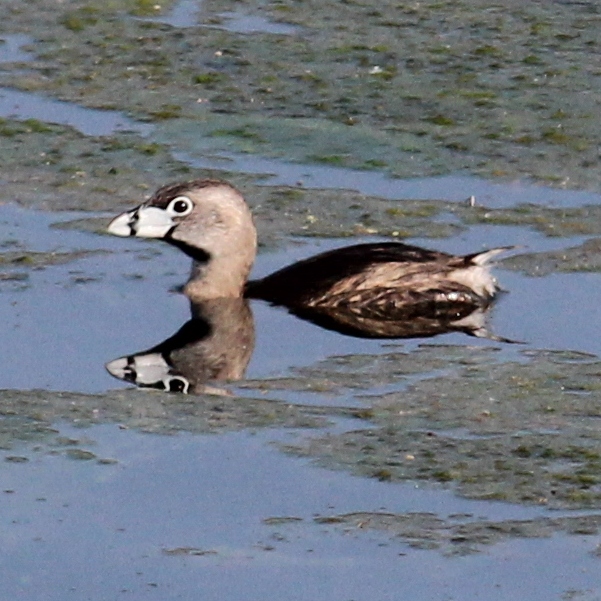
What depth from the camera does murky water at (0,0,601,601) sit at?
7.11 m

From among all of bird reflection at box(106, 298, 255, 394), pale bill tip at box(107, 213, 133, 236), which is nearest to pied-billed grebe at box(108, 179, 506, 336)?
pale bill tip at box(107, 213, 133, 236)

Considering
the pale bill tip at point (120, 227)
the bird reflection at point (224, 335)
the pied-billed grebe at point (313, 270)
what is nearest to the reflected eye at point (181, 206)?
the pied-billed grebe at point (313, 270)

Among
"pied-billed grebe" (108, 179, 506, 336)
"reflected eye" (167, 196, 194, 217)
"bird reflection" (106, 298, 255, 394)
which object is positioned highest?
"reflected eye" (167, 196, 194, 217)

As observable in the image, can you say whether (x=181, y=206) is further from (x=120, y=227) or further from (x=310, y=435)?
(x=310, y=435)

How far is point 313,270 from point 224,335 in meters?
0.53

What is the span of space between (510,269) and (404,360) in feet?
4.74

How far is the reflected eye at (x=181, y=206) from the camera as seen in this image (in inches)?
419

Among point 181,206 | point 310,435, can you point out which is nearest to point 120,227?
point 181,206

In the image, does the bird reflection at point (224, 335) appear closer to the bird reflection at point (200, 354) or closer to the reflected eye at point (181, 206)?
the bird reflection at point (200, 354)

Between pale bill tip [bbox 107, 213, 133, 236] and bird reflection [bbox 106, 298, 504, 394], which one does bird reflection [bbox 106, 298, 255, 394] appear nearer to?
bird reflection [bbox 106, 298, 504, 394]

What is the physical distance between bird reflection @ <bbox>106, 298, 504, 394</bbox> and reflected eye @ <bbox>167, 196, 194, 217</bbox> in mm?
473

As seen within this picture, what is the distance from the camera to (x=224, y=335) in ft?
33.1

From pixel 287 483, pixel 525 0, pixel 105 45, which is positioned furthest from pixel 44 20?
pixel 287 483

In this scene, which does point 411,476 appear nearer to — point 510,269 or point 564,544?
point 564,544
